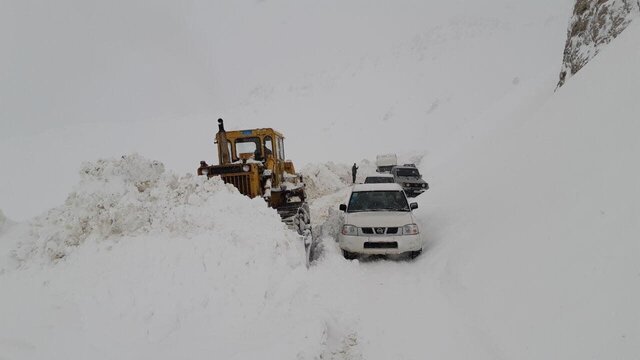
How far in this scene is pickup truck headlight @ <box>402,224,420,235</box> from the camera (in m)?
7.99

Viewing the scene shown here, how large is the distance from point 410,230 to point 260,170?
181 inches

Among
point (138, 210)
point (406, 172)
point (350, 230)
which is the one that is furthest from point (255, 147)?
point (406, 172)

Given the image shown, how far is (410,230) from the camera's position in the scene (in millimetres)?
8023

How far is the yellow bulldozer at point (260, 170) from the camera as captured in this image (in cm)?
984

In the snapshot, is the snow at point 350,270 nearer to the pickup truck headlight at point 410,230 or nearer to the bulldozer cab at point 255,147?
the pickup truck headlight at point 410,230

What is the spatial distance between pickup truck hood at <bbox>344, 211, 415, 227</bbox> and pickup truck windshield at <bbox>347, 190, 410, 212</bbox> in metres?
0.36

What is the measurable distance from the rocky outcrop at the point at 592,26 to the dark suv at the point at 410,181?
27.0 feet

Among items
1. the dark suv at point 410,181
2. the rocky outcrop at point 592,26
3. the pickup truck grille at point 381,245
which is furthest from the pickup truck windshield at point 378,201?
the dark suv at point 410,181

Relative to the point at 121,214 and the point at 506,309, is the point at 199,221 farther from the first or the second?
the point at 506,309

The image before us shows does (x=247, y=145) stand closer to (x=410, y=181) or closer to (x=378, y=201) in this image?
(x=378, y=201)

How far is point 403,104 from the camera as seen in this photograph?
4641 centimetres

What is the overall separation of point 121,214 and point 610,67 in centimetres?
983

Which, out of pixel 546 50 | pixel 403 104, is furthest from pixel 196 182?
pixel 546 50

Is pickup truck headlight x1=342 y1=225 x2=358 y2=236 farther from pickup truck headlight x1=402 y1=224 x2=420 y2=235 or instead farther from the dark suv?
the dark suv
